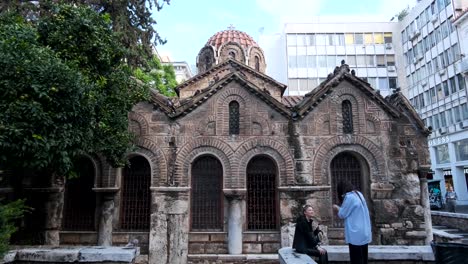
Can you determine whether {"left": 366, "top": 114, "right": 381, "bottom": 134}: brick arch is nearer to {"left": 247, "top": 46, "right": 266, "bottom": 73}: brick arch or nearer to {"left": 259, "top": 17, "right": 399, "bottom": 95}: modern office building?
{"left": 247, "top": 46, "right": 266, "bottom": 73}: brick arch

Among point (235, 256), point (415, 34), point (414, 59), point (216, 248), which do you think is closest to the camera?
point (235, 256)

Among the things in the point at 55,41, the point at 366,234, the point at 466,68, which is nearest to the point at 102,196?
the point at 55,41

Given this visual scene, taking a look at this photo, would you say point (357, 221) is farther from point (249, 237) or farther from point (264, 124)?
point (264, 124)

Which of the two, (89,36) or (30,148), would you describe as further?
(89,36)

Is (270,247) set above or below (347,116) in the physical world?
below

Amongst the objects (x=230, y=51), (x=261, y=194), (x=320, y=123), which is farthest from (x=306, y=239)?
(x=230, y=51)

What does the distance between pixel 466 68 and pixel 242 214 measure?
999 inches

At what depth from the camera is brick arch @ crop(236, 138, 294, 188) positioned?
38.1 ft

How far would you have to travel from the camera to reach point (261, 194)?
11.9m

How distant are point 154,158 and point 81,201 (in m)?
2.79

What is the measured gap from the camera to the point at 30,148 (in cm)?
675

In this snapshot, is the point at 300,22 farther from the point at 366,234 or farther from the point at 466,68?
the point at 366,234

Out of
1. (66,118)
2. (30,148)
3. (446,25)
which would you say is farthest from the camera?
(446,25)

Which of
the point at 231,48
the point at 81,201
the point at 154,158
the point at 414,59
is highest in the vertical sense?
the point at 414,59
